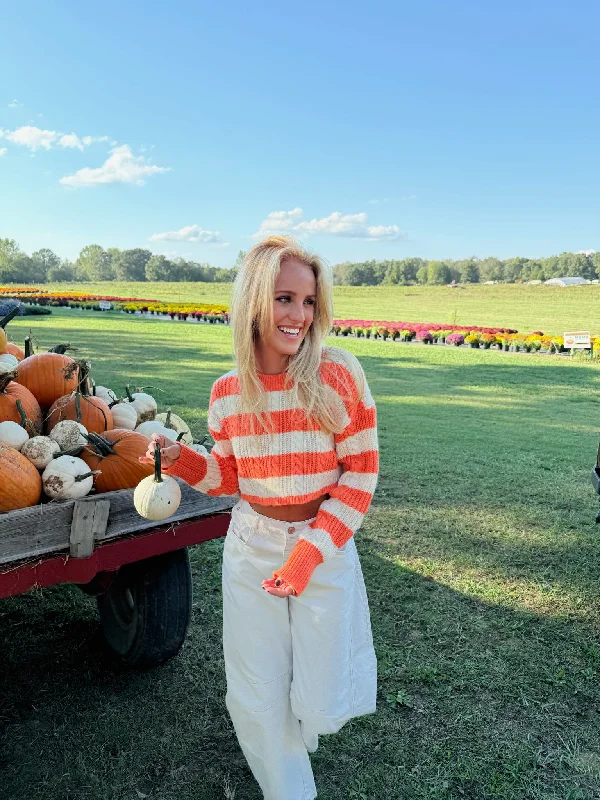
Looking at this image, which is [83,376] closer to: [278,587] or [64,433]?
[64,433]

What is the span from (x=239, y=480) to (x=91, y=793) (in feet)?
3.94

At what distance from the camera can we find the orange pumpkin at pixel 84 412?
8.76 ft

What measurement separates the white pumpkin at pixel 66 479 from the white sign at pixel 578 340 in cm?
1775

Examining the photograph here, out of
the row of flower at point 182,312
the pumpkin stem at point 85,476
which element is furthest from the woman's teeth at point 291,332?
the row of flower at point 182,312

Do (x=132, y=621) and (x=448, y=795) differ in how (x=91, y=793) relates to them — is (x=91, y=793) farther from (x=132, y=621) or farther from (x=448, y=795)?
(x=448, y=795)

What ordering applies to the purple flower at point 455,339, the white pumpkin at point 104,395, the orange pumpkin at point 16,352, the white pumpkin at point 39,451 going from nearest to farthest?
the white pumpkin at point 39,451
the white pumpkin at point 104,395
the orange pumpkin at point 16,352
the purple flower at point 455,339

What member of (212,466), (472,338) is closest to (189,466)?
(212,466)

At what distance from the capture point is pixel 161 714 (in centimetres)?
253

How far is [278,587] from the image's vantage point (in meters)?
1.65

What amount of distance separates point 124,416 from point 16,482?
2.63 ft

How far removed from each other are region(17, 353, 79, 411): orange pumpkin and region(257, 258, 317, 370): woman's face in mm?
1446

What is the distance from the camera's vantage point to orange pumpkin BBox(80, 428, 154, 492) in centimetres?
240

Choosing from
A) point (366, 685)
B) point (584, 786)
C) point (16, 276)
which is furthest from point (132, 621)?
point (16, 276)

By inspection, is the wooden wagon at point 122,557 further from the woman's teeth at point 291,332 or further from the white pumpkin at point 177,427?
the woman's teeth at point 291,332
